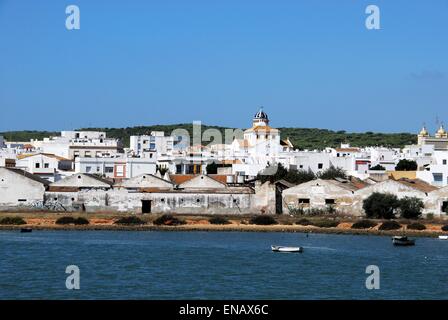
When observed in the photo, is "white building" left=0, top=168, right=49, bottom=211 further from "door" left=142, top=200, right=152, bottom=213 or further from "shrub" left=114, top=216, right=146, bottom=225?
"shrub" left=114, top=216, right=146, bottom=225

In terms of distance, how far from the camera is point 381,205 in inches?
2080

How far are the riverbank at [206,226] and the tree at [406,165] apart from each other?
1272 inches

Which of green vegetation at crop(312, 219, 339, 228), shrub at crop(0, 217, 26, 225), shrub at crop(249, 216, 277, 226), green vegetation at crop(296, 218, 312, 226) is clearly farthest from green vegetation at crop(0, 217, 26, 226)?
green vegetation at crop(312, 219, 339, 228)

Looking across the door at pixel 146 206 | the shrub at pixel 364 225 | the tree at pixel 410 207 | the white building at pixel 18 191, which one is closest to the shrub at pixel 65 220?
the white building at pixel 18 191

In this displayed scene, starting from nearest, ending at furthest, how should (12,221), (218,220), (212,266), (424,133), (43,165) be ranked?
1. (212,266)
2. (12,221)
3. (218,220)
4. (43,165)
5. (424,133)

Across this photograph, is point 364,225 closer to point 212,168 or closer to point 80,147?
point 212,168

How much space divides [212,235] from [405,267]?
44.7 feet

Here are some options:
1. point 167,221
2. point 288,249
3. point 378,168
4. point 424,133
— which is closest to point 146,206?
point 167,221

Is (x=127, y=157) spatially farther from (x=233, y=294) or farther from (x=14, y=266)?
(x=233, y=294)

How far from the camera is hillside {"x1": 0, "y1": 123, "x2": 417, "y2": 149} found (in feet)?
489

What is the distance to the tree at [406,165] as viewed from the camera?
8312 centimetres

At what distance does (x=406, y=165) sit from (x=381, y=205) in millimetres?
31960

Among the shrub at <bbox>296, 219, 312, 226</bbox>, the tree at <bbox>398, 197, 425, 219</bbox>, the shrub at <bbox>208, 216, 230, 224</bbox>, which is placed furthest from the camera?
the tree at <bbox>398, 197, 425, 219</bbox>

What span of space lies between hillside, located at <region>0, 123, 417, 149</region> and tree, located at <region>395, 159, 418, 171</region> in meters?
55.0
